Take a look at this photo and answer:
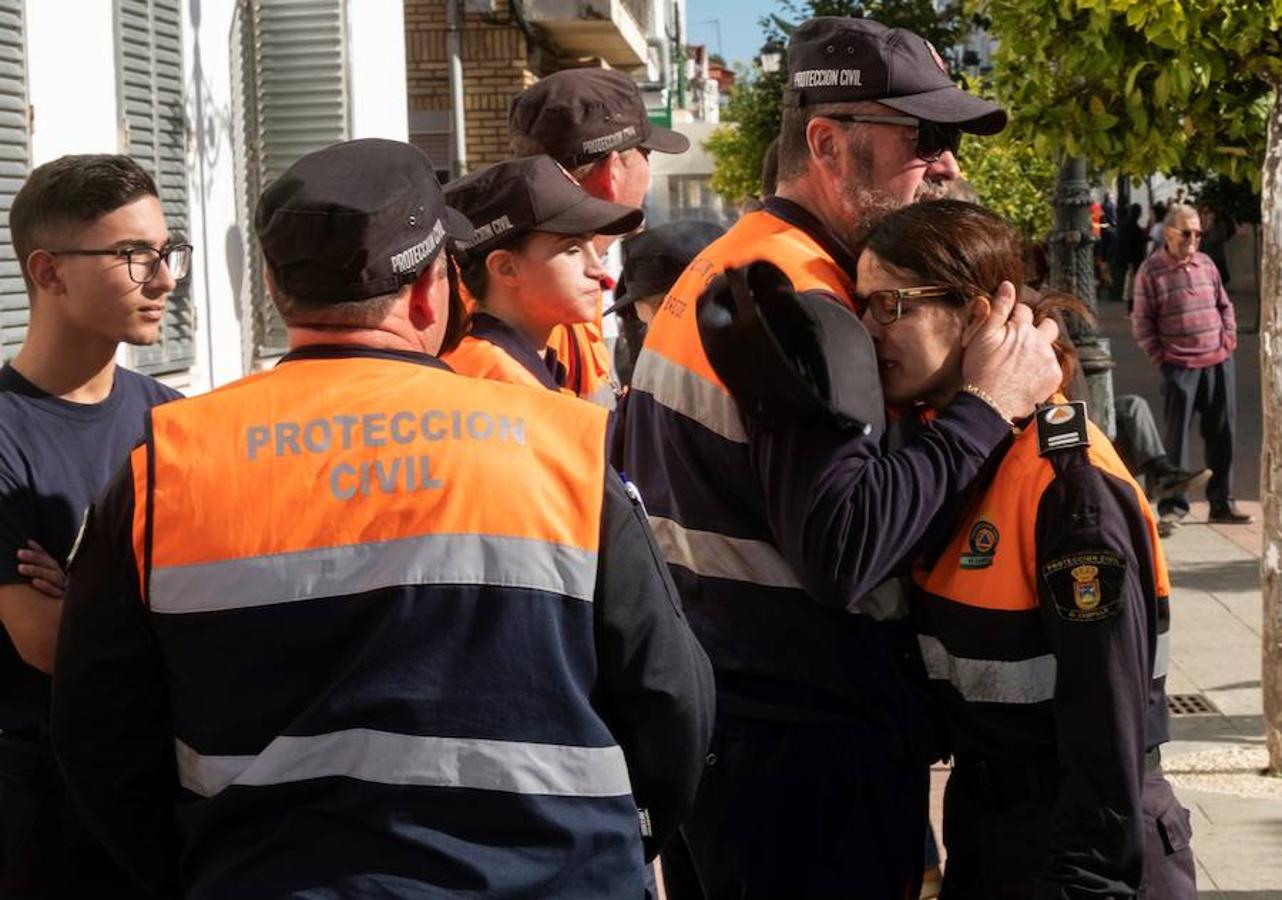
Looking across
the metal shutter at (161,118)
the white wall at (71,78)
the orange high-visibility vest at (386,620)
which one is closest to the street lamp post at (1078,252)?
the metal shutter at (161,118)

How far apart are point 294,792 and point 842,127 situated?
1.57 metres

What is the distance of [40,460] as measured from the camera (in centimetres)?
334

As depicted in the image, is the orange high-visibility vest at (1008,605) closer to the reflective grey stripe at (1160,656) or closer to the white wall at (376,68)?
the reflective grey stripe at (1160,656)

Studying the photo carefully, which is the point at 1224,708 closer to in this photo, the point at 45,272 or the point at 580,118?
the point at 580,118

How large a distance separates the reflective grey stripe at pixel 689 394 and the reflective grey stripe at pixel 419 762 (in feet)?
2.62

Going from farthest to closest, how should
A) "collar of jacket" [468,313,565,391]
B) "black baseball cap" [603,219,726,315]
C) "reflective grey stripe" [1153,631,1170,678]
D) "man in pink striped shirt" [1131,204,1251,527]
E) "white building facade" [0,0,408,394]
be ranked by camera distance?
"man in pink striped shirt" [1131,204,1251,527]
"white building facade" [0,0,408,394]
"black baseball cap" [603,219,726,315]
"collar of jacket" [468,313,565,391]
"reflective grey stripe" [1153,631,1170,678]

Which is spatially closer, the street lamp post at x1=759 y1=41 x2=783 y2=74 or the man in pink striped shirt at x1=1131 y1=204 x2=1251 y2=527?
the man in pink striped shirt at x1=1131 y1=204 x2=1251 y2=527

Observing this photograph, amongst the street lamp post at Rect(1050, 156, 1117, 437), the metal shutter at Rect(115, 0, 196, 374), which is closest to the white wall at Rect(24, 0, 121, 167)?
the metal shutter at Rect(115, 0, 196, 374)

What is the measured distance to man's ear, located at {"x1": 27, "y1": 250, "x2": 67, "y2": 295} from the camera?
355 centimetres

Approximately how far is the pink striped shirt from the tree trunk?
5.61 metres

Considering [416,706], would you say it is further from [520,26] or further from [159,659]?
[520,26]

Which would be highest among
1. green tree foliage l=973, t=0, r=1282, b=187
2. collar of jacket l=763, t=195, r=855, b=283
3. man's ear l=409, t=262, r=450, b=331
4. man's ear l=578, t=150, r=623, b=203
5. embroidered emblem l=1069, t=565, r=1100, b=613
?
green tree foliage l=973, t=0, r=1282, b=187

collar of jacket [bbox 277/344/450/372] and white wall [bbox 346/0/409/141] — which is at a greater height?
white wall [bbox 346/0/409/141]

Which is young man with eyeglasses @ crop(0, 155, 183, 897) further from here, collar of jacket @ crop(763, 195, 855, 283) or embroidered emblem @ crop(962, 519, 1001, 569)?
embroidered emblem @ crop(962, 519, 1001, 569)
